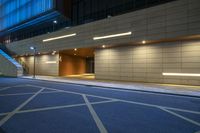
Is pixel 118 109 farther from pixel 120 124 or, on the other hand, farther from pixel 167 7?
pixel 167 7

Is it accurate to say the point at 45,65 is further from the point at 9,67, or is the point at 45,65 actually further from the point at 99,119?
the point at 99,119

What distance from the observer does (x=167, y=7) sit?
15219 mm

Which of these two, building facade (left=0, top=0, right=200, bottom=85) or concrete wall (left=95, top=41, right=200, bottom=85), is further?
concrete wall (left=95, top=41, right=200, bottom=85)

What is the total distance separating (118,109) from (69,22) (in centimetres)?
2388

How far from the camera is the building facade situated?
575 inches

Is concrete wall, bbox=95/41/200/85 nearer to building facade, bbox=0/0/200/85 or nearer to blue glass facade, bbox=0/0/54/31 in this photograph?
building facade, bbox=0/0/200/85

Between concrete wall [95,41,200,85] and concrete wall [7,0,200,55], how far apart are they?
1.45 m

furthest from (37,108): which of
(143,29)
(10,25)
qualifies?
(10,25)

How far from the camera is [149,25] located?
16281mm

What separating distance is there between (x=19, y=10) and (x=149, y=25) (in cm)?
3156

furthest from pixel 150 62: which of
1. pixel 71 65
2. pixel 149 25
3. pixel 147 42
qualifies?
pixel 71 65

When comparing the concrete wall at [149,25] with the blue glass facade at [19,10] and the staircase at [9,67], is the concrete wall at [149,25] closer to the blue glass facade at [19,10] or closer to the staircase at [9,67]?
the staircase at [9,67]

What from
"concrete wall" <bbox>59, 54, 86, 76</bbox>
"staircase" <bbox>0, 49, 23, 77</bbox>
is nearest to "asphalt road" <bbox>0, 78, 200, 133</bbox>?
"concrete wall" <bbox>59, 54, 86, 76</bbox>

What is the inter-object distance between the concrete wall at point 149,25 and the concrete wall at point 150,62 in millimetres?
1450
